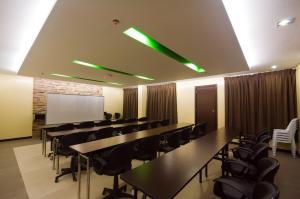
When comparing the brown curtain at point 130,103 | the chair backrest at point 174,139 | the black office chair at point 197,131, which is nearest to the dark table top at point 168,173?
the chair backrest at point 174,139

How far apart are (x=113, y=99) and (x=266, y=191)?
28.1 ft

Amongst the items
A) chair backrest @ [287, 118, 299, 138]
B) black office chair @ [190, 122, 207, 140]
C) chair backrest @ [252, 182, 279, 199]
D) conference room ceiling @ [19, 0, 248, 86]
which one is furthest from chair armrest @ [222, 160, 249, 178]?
chair backrest @ [287, 118, 299, 138]

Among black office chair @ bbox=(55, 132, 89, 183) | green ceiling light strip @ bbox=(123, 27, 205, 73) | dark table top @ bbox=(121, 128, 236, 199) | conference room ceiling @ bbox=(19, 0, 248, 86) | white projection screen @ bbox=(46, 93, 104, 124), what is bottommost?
black office chair @ bbox=(55, 132, 89, 183)

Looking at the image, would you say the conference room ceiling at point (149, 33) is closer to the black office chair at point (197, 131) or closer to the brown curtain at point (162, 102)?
the black office chair at point (197, 131)

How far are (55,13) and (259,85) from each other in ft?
19.2

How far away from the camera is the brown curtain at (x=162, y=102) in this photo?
7.11m

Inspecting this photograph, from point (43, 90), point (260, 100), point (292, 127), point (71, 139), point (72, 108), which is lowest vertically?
point (71, 139)

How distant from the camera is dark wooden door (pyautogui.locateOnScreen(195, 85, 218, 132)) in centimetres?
610

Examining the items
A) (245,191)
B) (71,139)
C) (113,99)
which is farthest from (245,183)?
(113,99)

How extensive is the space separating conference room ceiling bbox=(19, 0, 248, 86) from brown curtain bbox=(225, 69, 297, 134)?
2.02 meters

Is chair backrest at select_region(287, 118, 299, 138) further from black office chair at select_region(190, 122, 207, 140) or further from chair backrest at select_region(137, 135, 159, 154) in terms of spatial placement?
chair backrest at select_region(137, 135, 159, 154)

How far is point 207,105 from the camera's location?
6.28 metres

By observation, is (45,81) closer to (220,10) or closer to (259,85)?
(220,10)

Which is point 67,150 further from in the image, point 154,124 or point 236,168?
point 236,168
